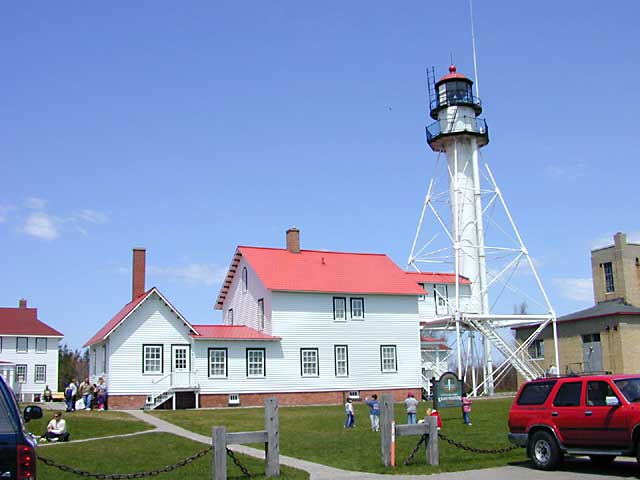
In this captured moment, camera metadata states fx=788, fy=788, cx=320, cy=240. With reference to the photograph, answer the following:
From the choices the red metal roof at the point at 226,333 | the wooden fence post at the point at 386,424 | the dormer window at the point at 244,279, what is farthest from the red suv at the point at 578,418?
the dormer window at the point at 244,279

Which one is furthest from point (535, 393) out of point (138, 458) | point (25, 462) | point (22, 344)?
point (22, 344)

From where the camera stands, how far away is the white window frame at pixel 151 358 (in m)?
41.6

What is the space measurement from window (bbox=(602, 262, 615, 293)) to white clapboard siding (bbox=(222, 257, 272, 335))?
2413 cm

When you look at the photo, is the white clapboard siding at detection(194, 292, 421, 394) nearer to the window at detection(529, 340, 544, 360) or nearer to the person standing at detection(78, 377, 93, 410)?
the person standing at detection(78, 377, 93, 410)

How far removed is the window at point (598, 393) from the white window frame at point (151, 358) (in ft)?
95.1

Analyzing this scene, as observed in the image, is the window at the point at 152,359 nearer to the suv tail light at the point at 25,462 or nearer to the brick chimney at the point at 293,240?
the brick chimney at the point at 293,240

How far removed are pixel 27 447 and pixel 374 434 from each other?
1757 centimetres

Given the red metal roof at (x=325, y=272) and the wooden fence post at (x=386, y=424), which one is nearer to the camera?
the wooden fence post at (x=386, y=424)

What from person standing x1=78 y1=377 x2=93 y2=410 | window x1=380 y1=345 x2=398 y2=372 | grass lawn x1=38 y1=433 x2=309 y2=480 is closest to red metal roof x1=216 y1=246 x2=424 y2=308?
window x1=380 y1=345 x2=398 y2=372

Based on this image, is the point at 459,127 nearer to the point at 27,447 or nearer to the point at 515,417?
the point at 515,417

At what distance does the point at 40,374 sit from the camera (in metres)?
73.2

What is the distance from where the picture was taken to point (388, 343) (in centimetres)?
4741

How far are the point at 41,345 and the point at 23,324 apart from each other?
8.40 ft

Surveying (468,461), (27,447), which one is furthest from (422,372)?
(27,447)
